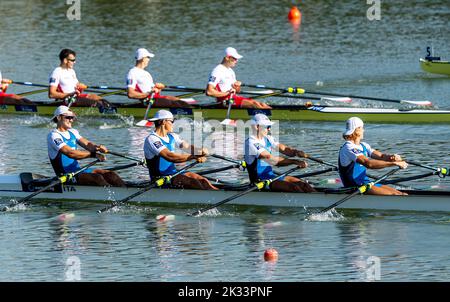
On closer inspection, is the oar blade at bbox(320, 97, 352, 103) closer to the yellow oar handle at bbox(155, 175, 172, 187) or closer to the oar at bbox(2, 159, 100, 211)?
the yellow oar handle at bbox(155, 175, 172, 187)

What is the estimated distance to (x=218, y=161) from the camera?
26.0m

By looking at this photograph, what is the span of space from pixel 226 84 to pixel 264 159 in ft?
30.5

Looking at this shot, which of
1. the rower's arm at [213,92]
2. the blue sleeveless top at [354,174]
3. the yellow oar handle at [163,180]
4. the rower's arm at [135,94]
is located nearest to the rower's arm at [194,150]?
the yellow oar handle at [163,180]

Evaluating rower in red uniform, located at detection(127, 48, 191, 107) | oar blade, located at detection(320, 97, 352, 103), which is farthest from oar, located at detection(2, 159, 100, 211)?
oar blade, located at detection(320, 97, 352, 103)

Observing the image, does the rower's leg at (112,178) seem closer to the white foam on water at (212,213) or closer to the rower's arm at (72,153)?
the rower's arm at (72,153)

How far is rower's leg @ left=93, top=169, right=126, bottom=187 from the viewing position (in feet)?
70.6

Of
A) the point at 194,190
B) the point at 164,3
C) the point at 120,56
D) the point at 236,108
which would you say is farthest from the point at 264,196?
the point at 164,3

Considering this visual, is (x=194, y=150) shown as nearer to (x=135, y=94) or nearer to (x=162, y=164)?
(x=162, y=164)

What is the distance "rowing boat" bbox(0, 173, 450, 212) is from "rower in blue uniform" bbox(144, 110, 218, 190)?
0.17 m

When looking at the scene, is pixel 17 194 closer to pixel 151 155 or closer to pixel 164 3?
→ pixel 151 155

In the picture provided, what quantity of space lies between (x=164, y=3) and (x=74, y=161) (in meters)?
31.3

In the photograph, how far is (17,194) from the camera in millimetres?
21906

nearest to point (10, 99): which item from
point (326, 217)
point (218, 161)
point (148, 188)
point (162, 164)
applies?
point (218, 161)

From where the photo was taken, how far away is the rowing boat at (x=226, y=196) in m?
20.1
